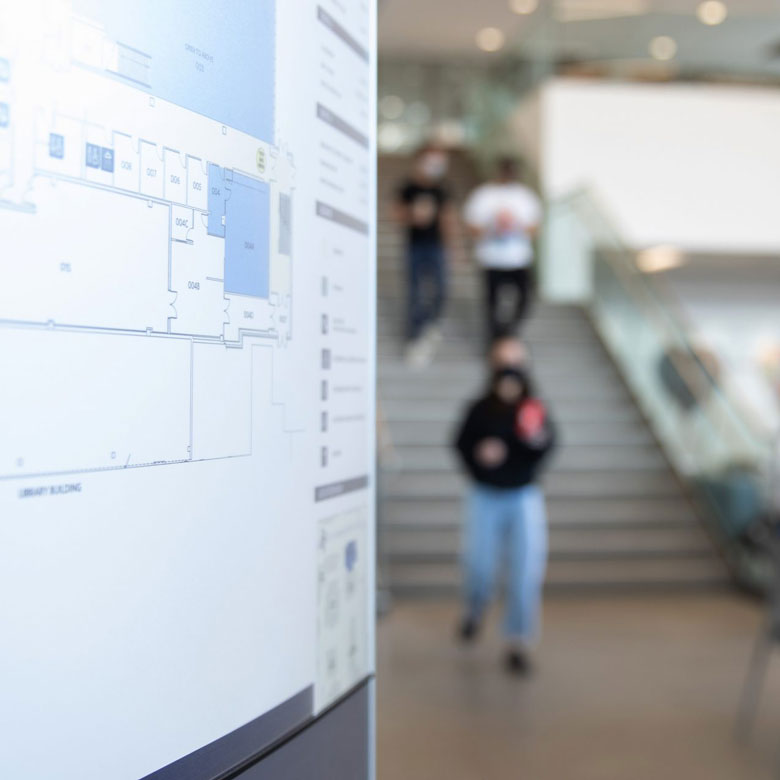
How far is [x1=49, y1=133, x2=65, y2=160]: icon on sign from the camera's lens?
80cm

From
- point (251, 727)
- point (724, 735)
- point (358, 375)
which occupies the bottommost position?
point (724, 735)

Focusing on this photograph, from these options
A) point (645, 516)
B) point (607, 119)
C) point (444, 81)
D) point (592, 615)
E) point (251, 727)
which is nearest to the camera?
point (251, 727)

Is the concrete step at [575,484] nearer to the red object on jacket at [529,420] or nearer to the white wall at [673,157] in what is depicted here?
the red object on jacket at [529,420]

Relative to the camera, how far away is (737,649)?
522cm

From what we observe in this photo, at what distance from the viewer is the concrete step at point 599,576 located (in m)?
6.38

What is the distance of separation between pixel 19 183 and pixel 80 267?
80 mm

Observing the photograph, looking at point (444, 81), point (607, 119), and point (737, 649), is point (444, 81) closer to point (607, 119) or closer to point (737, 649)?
point (607, 119)

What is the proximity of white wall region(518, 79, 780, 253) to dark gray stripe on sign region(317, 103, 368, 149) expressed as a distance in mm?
9107

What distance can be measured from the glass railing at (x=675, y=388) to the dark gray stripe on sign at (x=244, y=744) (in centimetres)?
520

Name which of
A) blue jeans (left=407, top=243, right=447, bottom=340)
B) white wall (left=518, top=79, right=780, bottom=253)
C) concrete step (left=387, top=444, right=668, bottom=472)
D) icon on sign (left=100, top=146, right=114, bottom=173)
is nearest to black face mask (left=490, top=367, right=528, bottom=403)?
concrete step (left=387, top=444, right=668, bottom=472)

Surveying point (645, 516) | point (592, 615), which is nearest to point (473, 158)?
point (645, 516)

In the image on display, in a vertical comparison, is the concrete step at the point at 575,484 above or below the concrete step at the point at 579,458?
below

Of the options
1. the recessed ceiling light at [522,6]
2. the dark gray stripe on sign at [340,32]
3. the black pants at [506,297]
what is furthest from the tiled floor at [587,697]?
the recessed ceiling light at [522,6]

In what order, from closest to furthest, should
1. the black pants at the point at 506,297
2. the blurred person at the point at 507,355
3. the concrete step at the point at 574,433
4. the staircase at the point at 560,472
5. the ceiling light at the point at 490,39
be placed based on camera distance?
the blurred person at the point at 507,355, the staircase at the point at 560,472, the concrete step at the point at 574,433, the black pants at the point at 506,297, the ceiling light at the point at 490,39
